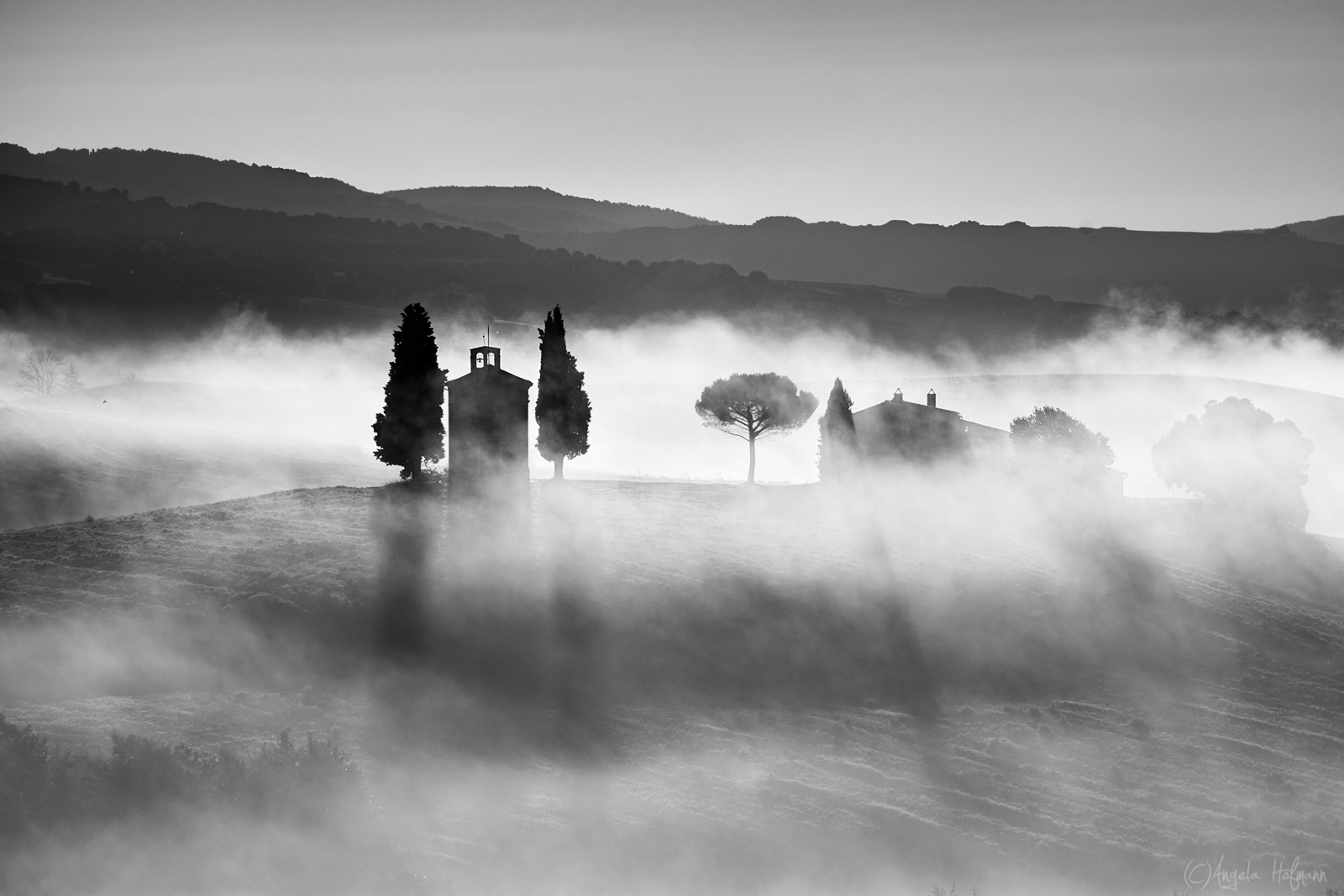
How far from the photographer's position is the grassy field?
37.9m

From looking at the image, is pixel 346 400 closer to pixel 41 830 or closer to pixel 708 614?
pixel 708 614

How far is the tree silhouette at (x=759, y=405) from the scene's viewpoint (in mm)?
85125

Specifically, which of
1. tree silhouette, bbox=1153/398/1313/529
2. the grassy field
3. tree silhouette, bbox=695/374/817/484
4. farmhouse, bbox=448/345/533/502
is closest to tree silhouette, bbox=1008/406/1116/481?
tree silhouette, bbox=1153/398/1313/529

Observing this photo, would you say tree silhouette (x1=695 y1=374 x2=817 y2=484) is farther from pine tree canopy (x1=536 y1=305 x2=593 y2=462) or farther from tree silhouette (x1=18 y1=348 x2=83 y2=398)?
tree silhouette (x1=18 y1=348 x2=83 y2=398)

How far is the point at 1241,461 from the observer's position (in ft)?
282

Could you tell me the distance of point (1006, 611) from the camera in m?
60.1

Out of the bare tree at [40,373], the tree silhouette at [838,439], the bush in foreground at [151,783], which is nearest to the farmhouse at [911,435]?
the tree silhouette at [838,439]

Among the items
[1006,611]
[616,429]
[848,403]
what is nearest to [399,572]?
[1006,611]

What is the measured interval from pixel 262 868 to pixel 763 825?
582 inches
